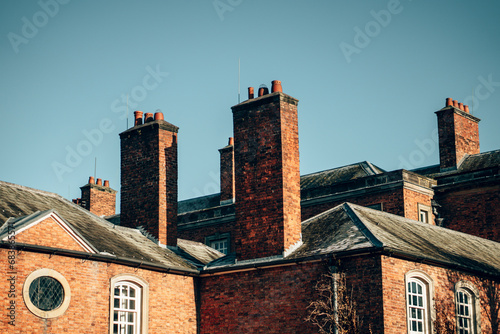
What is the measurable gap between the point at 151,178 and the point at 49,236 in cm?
627

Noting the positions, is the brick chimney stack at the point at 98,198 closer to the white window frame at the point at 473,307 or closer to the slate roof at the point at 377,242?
the slate roof at the point at 377,242

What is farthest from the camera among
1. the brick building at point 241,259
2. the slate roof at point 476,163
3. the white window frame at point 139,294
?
the slate roof at point 476,163

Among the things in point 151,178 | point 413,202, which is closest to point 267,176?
point 151,178

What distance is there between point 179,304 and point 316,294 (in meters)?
4.34

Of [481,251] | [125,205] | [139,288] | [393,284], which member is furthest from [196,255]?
[481,251]

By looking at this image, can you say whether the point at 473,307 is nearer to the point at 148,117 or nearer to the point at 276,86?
the point at 276,86

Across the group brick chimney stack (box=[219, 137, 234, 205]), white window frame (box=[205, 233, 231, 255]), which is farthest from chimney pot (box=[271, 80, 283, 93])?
white window frame (box=[205, 233, 231, 255])

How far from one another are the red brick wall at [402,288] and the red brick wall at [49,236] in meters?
7.92

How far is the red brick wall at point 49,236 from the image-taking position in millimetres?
17750

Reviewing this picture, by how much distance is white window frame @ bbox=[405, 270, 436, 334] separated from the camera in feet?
63.4

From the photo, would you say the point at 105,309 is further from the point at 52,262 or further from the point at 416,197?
the point at 416,197

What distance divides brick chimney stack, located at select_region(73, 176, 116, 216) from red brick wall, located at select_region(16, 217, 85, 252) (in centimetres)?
1823

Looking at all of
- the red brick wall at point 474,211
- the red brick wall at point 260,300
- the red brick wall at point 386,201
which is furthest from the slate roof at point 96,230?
the red brick wall at point 474,211

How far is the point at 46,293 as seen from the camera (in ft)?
58.7
